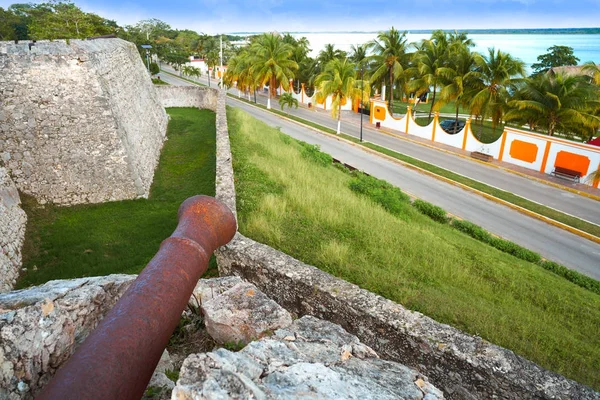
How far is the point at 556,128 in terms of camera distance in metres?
19.5

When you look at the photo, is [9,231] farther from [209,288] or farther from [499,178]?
[499,178]

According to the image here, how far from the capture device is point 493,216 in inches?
545

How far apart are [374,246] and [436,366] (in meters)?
3.56

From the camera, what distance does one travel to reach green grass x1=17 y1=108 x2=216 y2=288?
7.45 m

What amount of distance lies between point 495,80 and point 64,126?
19549 millimetres

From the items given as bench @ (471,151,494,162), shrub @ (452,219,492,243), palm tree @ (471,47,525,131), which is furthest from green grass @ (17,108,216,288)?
palm tree @ (471,47,525,131)

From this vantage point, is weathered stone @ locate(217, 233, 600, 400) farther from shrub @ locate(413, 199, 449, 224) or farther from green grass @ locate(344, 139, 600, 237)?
green grass @ locate(344, 139, 600, 237)

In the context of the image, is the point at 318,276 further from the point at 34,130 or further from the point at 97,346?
the point at 34,130

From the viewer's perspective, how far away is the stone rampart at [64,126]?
9.37 meters

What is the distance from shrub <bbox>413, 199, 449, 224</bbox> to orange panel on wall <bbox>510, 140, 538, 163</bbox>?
8.49 meters

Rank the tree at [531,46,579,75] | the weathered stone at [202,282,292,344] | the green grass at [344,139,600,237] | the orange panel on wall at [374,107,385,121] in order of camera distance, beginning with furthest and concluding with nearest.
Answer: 1. the tree at [531,46,579,75]
2. the orange panel on wall at [374,107,385,121]
3. the green grass at [344,139,600,237]
4. the weathered stone at [202,282,292,344]

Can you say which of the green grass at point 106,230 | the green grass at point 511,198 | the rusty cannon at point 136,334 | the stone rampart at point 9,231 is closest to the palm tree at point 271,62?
the green grass at point 511,198

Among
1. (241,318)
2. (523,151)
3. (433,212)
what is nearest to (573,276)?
(433,212)

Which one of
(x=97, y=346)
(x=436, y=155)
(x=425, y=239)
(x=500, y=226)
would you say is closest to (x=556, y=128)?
(x=436, y=155)
